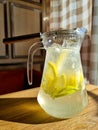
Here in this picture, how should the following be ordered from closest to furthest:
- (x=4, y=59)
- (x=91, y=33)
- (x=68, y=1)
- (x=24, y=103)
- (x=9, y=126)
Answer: (x=9, y=126) → (x=24, y=103) → (x=91, y=33) → (x=68, y=1) → (x=4, y=59)

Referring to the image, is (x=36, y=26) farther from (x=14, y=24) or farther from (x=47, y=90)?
(x=47, y=90)

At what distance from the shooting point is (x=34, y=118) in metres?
0.41

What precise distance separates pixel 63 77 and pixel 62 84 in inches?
0.7

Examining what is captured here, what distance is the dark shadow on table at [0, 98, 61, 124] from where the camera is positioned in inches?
15.8

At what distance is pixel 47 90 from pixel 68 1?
122 centimetres

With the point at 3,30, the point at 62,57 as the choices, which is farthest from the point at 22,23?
the point at 62,57

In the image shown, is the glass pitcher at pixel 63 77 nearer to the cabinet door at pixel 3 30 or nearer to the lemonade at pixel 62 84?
the lemonade at pixel 62 84

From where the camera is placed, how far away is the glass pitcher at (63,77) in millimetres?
405

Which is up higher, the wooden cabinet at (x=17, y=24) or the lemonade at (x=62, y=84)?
the wooden cabinet at (x=17, y=24)

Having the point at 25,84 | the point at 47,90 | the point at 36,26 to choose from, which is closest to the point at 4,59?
the point at 25,84

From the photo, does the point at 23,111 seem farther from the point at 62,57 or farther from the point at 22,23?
the point at 22,23

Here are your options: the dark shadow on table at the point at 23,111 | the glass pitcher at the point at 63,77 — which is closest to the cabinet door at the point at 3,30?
the dark shadow on table at the point at 23,111

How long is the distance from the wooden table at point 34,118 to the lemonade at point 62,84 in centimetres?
2

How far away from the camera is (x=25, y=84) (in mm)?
1661
